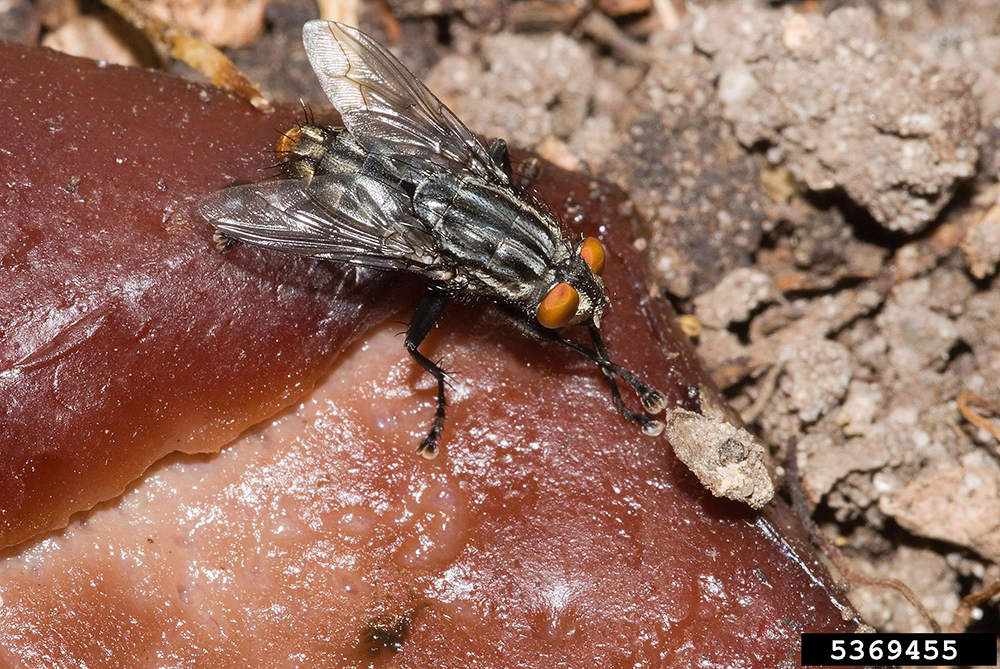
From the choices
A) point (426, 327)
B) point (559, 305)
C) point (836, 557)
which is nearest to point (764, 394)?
point (836, 557)

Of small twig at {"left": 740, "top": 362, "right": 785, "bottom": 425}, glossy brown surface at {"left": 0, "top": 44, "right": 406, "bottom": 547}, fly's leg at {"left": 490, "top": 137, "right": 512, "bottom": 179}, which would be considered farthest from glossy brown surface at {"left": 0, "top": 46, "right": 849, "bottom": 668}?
small twig at {"left": 740, "top": 362, "right": 785, "bottom": 425}

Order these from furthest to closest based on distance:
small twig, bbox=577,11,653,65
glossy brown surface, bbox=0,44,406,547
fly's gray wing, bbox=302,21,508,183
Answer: small twig, bbox=577,11,653,65
fly's gray wing, bbox=302,21,508,183
glossy brown surface, bbox=0,44,406,547

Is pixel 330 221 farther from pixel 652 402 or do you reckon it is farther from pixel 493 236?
pixel 652 402

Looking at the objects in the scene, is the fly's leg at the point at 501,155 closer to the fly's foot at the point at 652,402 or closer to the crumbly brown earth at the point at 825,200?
the crumbly brown earth at the point at 825,200

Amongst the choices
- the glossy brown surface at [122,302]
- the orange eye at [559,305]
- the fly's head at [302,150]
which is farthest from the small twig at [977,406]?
the fly's head at [302,150]

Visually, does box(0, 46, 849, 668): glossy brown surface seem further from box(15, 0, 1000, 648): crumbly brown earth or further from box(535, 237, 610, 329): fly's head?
box(15, 0, 1000, 648): crumbly brown earth

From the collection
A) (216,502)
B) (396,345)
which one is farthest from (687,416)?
(216,502)
